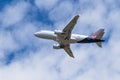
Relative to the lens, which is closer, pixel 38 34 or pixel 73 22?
pixel 73 22

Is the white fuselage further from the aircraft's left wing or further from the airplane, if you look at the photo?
the aircraft's left wing

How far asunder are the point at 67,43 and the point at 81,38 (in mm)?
5586

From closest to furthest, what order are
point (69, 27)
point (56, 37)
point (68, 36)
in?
point (69, 27) → point (68, 36) → point (56, 37)

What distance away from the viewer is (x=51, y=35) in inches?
7766

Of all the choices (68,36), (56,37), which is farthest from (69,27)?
(56,37)

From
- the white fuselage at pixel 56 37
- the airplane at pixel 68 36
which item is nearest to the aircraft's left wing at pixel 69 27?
the airplane at pixel 68 36

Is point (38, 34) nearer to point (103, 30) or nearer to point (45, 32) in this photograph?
point (45, 32)

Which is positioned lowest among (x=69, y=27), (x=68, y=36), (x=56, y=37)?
(x=68, y=36)

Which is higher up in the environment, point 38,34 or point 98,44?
point 38,34

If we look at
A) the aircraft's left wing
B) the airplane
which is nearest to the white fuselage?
the airplane

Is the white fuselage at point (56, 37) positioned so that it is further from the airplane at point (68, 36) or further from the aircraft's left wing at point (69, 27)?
the aircraft's left wing at point (69, 27)

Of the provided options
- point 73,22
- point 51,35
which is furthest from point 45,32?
point 73,22

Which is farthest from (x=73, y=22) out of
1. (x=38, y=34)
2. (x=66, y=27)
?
(x=38, y=34)

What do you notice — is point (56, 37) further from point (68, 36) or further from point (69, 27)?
point (69, 27)
